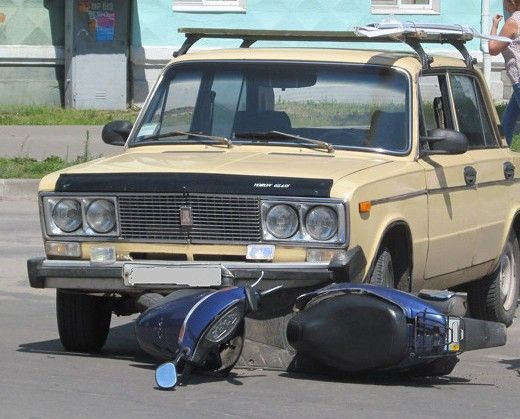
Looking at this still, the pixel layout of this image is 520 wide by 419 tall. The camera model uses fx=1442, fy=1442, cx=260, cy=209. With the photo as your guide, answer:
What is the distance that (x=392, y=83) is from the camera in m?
8.27

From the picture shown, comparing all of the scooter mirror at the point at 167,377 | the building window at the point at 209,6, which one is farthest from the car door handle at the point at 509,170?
the building window at the point at 209,6

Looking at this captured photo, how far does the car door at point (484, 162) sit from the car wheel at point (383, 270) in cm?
116

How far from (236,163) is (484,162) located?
2.10 meters

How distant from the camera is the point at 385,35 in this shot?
27.7 ft

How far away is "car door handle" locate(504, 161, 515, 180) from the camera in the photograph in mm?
9203

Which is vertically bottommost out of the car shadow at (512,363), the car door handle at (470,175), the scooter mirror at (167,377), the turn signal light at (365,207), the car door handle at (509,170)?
the car shadow at (512,363)

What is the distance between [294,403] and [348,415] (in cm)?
33

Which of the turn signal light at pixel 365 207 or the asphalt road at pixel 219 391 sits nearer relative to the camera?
the asphalt road at pixel 219 391

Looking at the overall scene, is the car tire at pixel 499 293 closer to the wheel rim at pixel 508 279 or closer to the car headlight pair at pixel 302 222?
the wheel rim at pixel 508 279

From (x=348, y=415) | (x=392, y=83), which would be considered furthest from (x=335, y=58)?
(x=348, y=415)

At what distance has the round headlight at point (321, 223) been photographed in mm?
7031

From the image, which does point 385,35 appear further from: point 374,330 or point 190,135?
point 374,330

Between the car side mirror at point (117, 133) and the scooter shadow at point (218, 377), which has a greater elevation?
the car side mirror at point (117, 133)

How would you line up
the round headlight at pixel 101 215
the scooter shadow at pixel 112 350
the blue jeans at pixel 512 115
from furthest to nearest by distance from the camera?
the blue jeans at pixel 512 115
the scooter shadow at pixel 112 350
the round headlight at pixel 101 215
